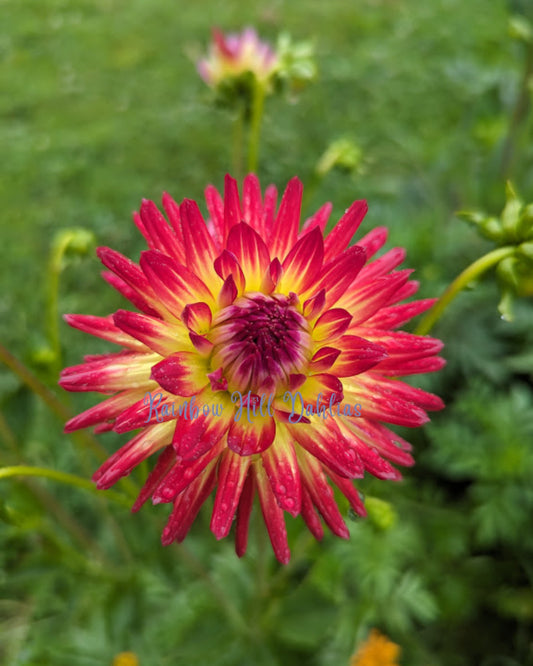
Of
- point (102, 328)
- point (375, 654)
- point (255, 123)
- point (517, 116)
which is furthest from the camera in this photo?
point (517, 116)

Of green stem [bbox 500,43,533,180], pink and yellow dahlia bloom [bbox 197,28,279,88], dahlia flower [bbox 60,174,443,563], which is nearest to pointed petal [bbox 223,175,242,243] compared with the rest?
dahlia flower [bbox 60,174,443,563]

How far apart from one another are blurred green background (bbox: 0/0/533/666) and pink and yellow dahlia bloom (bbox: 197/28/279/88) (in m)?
0.11

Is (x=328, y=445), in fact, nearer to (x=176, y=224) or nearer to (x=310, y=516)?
(x=310, y=516)

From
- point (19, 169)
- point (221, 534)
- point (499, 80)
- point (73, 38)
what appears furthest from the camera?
point (73, 38)

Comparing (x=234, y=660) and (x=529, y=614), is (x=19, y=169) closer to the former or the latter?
(x=234, y=660)

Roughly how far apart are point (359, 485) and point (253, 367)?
35cm

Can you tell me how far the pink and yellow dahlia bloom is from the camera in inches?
57.4

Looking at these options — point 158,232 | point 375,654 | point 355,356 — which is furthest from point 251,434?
point 375,654

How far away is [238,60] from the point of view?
146cm

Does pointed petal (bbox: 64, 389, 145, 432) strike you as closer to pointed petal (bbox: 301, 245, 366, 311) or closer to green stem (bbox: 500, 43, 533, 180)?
pointed petal (bbox: 301, 245, 366, 311)

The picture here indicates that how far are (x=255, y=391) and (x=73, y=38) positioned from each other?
3867 millimetres

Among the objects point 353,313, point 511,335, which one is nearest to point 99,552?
point 353,313

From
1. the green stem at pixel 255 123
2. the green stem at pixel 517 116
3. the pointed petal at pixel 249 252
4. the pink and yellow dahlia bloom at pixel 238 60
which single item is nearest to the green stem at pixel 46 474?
the pointed petal at pixel 249 252

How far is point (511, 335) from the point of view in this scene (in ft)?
6.36
